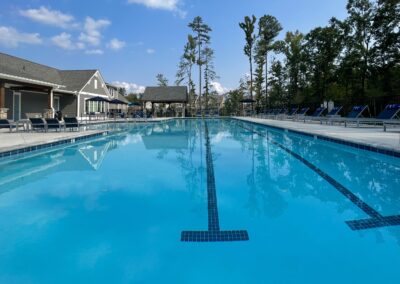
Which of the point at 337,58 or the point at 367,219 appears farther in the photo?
the point at 337,58

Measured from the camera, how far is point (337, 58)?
23.2 metres

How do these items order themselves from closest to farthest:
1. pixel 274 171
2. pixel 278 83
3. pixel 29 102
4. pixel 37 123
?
pixel 274 171, pixel 37 123, pixel 29 102, pixel 278 83

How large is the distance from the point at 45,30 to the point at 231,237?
24748 mm

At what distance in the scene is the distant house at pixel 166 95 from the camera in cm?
3366

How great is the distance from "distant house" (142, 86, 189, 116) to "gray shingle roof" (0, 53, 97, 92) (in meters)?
7.60

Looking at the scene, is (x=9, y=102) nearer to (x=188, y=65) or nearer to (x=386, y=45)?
(x=386, y=45)

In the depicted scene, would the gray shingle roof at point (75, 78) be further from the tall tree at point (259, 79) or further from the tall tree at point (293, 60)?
the tall tree at point (293, 60)

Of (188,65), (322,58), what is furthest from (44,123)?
(188,65)

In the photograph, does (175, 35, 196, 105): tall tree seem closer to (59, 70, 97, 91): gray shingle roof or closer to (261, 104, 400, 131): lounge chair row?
(59, 70, 97, 91): gray shingle roof

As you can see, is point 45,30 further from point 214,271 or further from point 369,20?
point 214,271

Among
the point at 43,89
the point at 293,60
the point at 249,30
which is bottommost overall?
the point at 43,89

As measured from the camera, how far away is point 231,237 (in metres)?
3.16

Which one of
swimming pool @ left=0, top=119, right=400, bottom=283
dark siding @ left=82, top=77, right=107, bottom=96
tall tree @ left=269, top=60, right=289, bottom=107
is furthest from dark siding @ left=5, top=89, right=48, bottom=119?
tall tree @ left=269, top=60, right=289, bottom=107

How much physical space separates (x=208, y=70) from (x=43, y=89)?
24.0m
